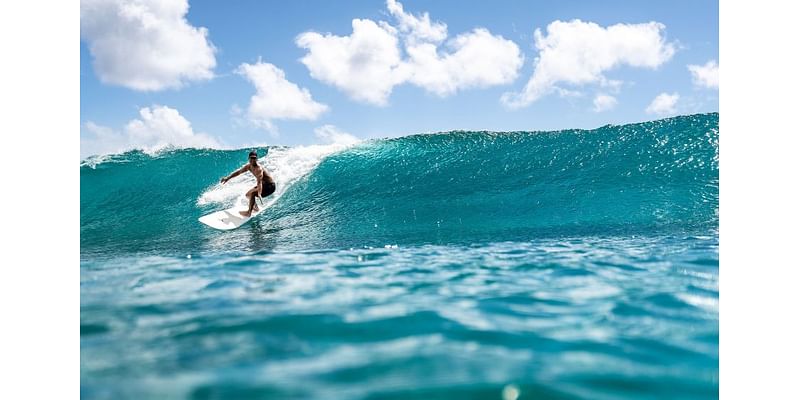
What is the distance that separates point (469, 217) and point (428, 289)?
201 inches

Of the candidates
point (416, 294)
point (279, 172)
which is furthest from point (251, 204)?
point (416, 294)

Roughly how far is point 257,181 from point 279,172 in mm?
2480

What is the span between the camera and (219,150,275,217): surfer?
8.30 m

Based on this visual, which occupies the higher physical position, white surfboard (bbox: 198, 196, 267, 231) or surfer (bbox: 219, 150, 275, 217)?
surfer (bbox: 219, 150, 275, 217)

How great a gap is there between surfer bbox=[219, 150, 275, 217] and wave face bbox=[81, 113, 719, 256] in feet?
1.18

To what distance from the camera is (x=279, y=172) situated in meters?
11.1

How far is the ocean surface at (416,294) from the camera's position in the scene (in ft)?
6.69

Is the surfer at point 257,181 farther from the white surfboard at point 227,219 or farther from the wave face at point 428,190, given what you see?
the wave face at point 428,190

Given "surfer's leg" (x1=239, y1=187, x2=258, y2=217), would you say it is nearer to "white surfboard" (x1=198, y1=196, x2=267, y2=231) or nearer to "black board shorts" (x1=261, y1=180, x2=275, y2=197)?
"white surfboard" (x1=198, y1=196, x2=267, y2=231)

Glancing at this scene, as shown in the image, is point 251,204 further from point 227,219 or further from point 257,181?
point 257,181

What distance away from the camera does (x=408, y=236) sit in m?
6.80

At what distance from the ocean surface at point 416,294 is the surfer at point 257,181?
0.34 metres

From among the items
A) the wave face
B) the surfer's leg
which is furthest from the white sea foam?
the surfer's leg

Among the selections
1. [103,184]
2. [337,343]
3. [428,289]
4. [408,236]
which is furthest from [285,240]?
[103,184]
